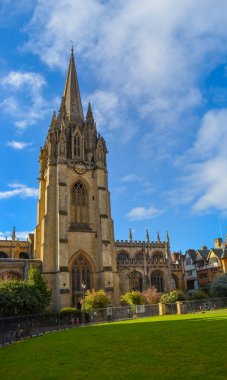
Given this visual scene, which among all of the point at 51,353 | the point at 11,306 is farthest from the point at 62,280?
the point at 51,353

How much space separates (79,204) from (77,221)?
106 inches

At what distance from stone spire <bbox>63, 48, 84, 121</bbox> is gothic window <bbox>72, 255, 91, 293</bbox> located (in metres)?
24.2

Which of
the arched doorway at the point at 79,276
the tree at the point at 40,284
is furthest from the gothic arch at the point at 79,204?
the tree at the point at 40,284

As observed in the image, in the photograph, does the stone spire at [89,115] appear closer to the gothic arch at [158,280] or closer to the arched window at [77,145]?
the arched window at [77,145]

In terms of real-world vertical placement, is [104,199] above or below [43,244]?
above

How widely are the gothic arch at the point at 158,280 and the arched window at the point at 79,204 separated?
1797cm

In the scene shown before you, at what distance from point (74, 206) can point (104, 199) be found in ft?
14.9

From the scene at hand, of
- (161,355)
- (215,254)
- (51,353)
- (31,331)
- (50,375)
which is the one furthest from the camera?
(215,254)

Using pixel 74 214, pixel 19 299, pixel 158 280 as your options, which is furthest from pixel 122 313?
pixel 158 280

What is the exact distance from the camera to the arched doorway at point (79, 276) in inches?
1828

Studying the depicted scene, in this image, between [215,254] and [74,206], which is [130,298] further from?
[215,254]

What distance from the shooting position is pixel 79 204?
5175 centimetres

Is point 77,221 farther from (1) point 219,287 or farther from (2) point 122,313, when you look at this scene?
(1) point 219,287

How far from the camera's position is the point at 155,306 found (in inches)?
1469
